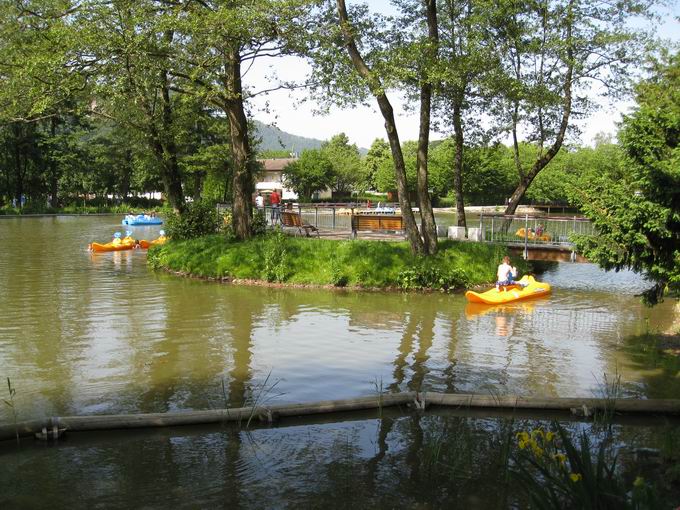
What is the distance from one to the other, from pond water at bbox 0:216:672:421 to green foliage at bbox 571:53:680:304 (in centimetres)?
193

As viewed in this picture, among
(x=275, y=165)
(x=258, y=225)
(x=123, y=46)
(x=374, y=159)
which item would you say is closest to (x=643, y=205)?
(x=123, y=46)

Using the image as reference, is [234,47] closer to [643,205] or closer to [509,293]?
[509,293]

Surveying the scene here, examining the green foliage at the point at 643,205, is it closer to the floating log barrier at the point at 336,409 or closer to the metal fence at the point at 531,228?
the floating log barrier at the point at 336,409

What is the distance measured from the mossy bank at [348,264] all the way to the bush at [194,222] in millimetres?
3528

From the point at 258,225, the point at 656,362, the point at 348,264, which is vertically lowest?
the point at 656,362

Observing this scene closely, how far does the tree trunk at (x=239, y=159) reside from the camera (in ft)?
72.1

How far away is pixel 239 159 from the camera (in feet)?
74.3

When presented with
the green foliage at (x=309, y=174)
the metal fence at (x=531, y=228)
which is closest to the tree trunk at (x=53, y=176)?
the green foliage at (x=309, y=174)

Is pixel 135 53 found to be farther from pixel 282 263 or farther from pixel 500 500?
pixel 500 500

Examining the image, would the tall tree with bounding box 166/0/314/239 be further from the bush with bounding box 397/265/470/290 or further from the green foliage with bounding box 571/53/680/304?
the green foliage with bounding box 571/53/680/304

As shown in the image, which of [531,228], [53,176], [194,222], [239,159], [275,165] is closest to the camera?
[239,159]

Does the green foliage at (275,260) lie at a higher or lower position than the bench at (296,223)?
lower

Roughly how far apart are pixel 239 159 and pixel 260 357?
1244cm

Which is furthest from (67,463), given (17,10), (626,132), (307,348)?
(17,10)
